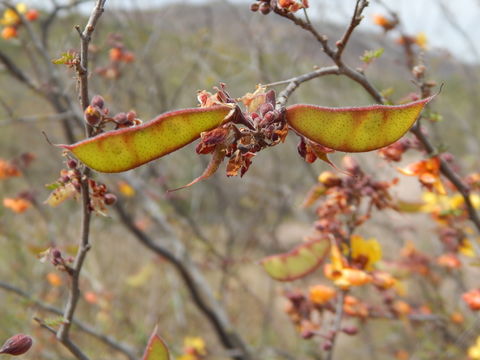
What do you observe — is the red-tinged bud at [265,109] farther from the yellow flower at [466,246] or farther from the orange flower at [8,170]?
the orange flower at [8,170]

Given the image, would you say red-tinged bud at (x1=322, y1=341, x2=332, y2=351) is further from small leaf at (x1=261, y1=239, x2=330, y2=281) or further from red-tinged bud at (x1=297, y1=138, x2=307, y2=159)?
red-tinged bud at (x1=297, y1=138, x2=307, y2=159)

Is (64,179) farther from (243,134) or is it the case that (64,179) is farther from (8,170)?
(8,170)

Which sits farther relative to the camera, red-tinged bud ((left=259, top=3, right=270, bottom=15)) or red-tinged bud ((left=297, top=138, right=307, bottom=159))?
red-tinged bud ((left=259, top=3, right=270, bottom=15))

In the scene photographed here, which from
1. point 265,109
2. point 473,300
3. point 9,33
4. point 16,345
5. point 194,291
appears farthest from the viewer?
point 194,291

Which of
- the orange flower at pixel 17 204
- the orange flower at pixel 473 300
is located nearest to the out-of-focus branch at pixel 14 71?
the orange flower at pixel 17 204

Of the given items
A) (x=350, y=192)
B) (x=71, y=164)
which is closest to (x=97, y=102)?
(x=71, y=164)

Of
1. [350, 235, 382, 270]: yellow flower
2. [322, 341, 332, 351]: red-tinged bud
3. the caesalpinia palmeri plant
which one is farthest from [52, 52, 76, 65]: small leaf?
[322, 341, 332, 351]: red-tinged bud
